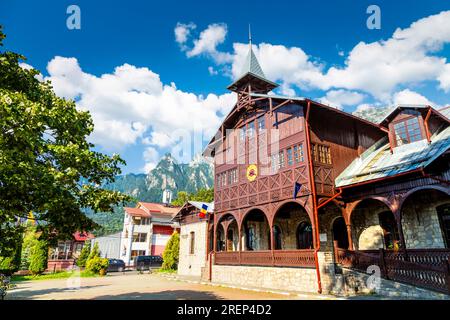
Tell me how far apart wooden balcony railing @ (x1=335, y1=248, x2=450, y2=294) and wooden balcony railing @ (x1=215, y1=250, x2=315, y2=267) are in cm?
186

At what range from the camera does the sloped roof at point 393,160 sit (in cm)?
1214

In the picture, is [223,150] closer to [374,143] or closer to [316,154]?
[316,154]

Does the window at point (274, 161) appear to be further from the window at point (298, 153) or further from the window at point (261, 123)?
the window at point (261, 123)

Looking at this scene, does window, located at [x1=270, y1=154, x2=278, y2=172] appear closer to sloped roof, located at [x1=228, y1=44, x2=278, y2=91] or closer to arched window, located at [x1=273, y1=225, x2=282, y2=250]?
arched window, located at [x1=273, y1=225, x2=282, y2=250]

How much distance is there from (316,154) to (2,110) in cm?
1307

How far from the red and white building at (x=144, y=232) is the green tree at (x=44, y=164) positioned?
33678 mm

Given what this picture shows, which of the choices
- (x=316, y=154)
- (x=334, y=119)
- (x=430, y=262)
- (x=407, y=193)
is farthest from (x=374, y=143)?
(x=430, y=262)

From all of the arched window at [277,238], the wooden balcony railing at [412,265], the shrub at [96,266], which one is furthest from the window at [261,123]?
the shrub at [96,266]

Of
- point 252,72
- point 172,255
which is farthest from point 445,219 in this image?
point 172,255

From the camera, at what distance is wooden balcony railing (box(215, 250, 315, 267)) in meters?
13.9

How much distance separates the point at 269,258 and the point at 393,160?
787cm

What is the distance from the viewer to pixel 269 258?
623 inches
